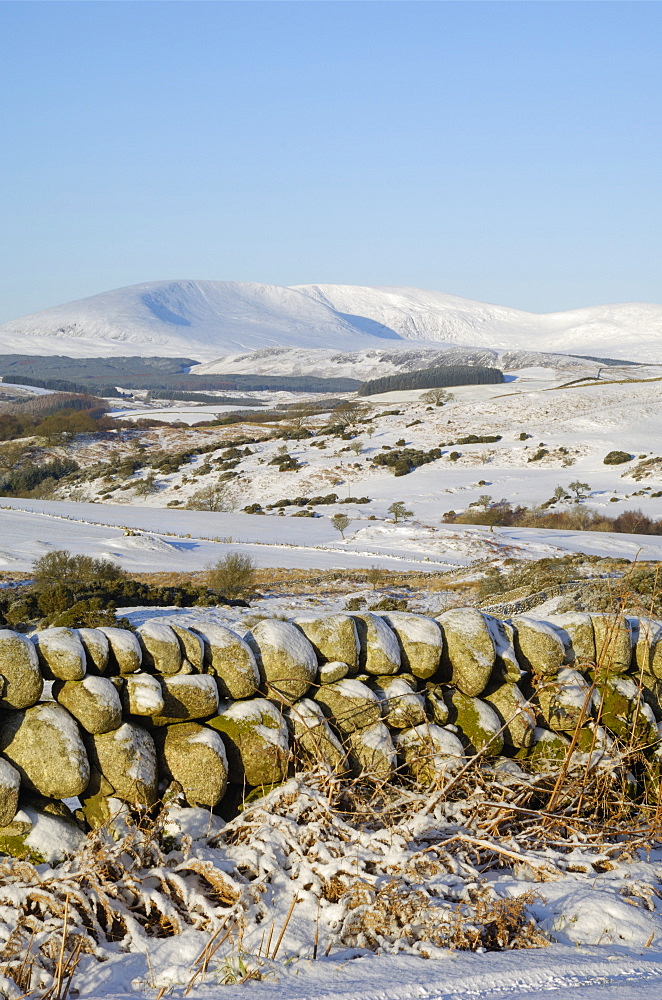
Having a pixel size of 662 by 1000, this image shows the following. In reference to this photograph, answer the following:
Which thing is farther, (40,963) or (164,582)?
(164,582)

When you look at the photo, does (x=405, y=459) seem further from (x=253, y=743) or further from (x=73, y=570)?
(x=253, y=743)

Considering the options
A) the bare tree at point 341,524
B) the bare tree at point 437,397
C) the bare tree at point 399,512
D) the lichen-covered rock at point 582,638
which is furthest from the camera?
the bare tree at point 437,397

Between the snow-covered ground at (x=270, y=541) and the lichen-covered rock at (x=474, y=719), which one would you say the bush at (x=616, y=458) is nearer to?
the snow-covered ground at (x=270, y=541)

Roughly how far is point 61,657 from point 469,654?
215cm

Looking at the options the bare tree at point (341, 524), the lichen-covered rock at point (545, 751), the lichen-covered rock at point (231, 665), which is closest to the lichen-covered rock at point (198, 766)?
the lichen-covered rock at point (231, 665)

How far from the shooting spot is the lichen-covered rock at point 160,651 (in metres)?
4.01

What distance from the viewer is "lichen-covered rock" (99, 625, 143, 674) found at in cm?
395

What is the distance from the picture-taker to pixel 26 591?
52.8 ft

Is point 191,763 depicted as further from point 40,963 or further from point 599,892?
point 599,892

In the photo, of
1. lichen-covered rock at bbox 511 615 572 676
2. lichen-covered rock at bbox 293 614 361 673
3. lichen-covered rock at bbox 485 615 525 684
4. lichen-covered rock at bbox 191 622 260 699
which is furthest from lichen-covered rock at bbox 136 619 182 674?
lichen-covered rock at bbox 511 615 572 676

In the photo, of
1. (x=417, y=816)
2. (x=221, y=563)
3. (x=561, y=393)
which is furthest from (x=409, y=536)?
(x=561, y=393)

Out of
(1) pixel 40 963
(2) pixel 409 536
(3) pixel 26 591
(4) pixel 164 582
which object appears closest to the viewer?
(1) pixel 40 963

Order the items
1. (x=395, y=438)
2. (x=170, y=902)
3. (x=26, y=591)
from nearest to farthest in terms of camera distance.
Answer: (x=170, y=902) → (x=26, y=591) → (x=395, y=438)

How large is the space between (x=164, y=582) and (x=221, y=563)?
62.8 inches
